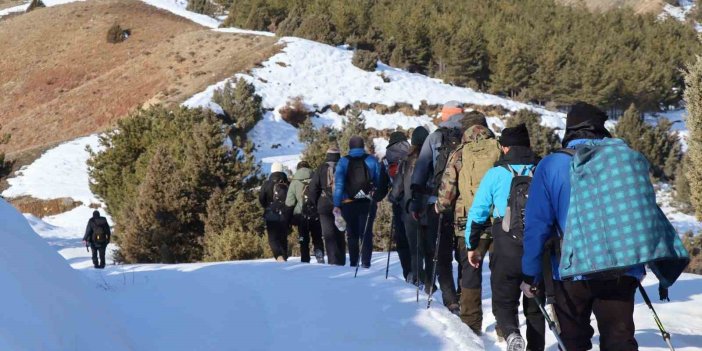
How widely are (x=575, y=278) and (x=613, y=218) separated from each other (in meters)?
0.39

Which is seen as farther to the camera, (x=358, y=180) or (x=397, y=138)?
(x=358, y=180)

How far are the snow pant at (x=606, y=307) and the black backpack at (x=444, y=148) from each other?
9.42 feet

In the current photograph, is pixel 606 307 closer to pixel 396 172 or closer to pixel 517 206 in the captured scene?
pixel 517 206

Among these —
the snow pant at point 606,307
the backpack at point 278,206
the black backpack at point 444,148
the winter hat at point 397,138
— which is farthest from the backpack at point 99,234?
the snow pant at point 606,307

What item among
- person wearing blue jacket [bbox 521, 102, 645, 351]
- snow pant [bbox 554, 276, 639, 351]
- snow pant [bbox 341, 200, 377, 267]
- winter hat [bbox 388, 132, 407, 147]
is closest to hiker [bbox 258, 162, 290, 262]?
snow pant [bbox 341, 200, 377, 267]

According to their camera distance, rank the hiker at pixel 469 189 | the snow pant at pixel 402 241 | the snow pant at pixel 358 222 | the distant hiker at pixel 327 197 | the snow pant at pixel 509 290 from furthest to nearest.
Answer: the distant hiker at pixel 327 197 < the snow pant at pixel 358 222 < the snow pant at pixel 402 241 < the hiker at pixel 469 189 < the snow pant at pixel 509 290

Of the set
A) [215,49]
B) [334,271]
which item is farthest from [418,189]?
[215,49]

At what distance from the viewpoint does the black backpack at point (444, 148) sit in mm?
6902

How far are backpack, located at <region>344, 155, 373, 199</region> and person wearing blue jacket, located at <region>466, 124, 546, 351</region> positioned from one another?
439 centimetres

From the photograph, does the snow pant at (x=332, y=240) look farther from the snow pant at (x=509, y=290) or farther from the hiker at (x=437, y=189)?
the snow pant at (x=509, y=290)

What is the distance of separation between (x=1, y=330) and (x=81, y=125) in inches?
1948

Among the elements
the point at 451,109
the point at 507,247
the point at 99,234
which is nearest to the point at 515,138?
the point at 507,247

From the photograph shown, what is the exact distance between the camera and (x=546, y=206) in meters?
4.07

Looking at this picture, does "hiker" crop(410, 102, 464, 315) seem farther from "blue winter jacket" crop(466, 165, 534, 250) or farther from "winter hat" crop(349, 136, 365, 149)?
"winter hat" crop(349, 136, 365, 149)
